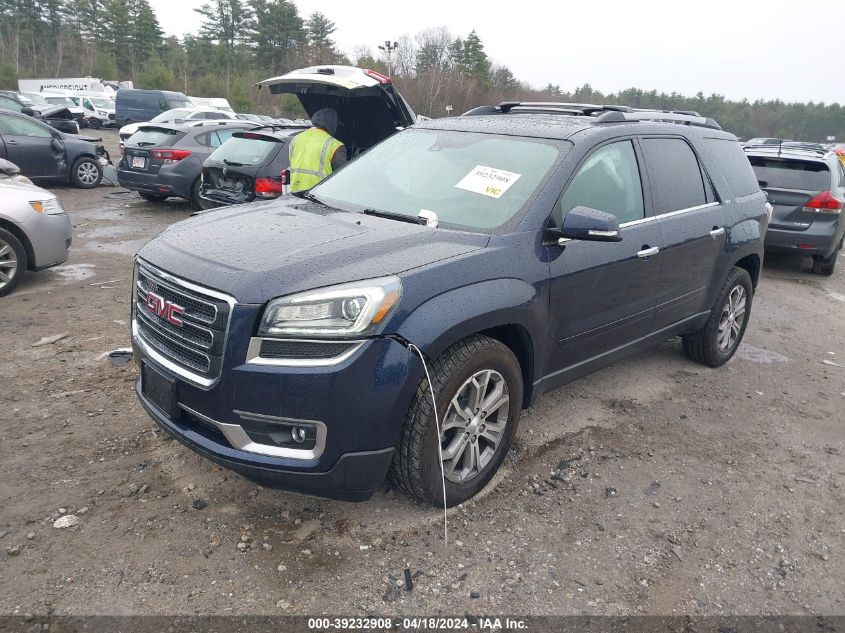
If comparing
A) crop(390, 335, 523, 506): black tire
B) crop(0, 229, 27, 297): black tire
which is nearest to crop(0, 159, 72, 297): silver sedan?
crop(0, 229, 27, 297): black tire

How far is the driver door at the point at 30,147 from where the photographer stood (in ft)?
38.0

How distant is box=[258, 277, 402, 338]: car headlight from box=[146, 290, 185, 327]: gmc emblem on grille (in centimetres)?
49

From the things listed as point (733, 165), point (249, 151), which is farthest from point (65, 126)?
point (733, 165)

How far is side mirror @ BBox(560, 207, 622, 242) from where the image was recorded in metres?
3.14

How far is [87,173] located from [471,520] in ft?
42.9

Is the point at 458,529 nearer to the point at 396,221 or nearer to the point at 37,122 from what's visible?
the point at 396,221

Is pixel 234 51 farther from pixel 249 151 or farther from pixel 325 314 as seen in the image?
pixel 325 314

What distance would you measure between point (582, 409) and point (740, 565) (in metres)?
1.60

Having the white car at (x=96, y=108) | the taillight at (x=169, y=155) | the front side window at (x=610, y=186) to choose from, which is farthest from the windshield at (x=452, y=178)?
the white car at (x=96, y=108)

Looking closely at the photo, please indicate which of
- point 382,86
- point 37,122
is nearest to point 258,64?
point 37,122

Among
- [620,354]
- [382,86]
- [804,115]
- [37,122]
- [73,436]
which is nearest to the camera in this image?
[73,436]

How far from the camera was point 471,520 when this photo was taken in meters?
3.09

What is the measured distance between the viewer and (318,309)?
2588mm

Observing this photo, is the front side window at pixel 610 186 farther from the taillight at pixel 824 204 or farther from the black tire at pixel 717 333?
the taillight at pixel 824 204
